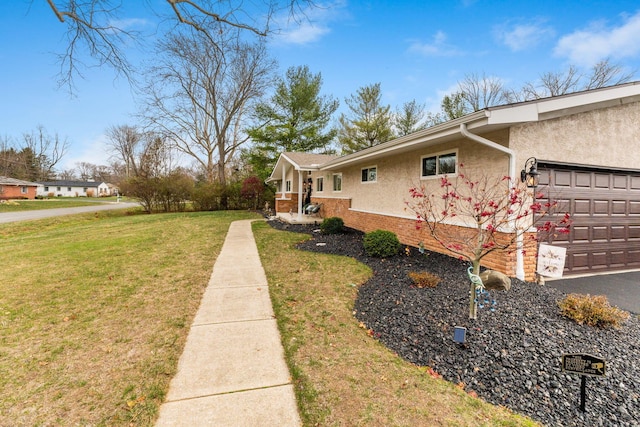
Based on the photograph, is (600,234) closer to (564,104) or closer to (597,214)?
(597,214)

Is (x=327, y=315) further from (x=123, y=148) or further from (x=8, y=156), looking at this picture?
(x=8, y=156)

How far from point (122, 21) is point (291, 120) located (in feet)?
68.1

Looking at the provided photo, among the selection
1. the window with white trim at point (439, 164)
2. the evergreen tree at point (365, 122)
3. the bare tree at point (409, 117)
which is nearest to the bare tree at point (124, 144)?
the evergreen tree at point (365, 122)

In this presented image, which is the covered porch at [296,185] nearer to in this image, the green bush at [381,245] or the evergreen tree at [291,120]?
the evergreen tree at [291,120]

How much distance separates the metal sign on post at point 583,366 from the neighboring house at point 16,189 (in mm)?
52064

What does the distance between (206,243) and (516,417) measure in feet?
27.3

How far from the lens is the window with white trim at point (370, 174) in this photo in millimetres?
10203

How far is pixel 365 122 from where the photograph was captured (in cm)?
2609

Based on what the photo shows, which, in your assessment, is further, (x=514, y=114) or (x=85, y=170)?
(x=85, y=170)

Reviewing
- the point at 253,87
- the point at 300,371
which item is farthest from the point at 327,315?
the point at 253,87

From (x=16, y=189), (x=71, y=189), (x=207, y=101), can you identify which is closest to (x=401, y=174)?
(x=207, y=101)

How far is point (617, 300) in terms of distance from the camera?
4637mm

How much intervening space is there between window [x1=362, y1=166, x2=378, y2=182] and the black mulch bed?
5.95m

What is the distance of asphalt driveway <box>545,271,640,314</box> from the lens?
4562 mm
